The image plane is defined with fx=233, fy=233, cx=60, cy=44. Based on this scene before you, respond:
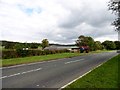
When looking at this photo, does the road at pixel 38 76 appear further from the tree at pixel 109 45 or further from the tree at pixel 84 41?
the tree at pixel 109 45

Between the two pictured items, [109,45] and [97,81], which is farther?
[109,45]

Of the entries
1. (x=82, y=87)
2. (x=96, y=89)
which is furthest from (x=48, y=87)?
(x=96, y=89)

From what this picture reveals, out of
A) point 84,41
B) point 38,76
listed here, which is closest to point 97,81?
point 38,76

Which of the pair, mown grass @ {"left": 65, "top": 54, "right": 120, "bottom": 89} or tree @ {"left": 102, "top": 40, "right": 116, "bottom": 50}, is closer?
mown grass @ {"left": 65, "top": 54, "right": 120, "bottom": 89}

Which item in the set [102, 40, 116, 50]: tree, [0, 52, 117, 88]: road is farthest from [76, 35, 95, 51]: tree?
[0, 52, 117, 88]: road

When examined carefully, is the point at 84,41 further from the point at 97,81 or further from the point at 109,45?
the point at 97,81

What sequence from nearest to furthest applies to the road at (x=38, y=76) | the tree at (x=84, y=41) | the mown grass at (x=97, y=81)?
1. the mown grass at (x=97, y=81)
2. the road at (x=38, y=76)
3. the tree at (x=84, y=41)

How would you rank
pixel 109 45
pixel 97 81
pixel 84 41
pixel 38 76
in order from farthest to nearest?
pixel 109 45 → pixel 84 41 → pixel 38 76 → pixel 97 81

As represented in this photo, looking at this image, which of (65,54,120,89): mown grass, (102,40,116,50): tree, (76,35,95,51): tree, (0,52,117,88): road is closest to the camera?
(65,54,120,89): mown grass

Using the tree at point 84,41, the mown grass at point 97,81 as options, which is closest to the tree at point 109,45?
the tree at point 84,41

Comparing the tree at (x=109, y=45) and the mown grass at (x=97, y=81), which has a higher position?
the tree at (x=109, y=45)

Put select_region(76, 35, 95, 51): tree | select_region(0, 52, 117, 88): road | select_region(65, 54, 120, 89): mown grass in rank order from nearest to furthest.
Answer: select_region(65, 54, 120, 89): mown grass → select_region(0, 52, 117, 88): road → select_region(76, 35, 95, 51): tree

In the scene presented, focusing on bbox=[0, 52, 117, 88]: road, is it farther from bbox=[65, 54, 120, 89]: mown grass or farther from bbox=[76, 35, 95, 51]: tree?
bbox=[76, 35, 95, 51]: tree

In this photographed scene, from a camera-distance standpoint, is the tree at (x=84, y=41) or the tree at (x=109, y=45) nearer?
the tree at (x=84, y=41)
